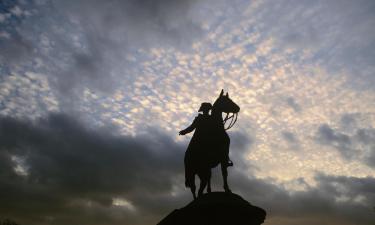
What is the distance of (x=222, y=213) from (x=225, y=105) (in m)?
3.71

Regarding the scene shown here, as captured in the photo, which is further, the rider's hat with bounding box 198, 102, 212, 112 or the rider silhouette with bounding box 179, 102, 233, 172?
the rider's hat with bounding box 198, 102, 212, 112

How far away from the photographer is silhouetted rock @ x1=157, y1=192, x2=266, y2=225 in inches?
301

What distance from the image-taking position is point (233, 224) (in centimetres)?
767

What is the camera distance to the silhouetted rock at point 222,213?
765 cm

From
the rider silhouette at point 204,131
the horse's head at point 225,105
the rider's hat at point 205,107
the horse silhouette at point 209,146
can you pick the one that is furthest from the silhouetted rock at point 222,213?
Result: the rider's hat at point 205,107

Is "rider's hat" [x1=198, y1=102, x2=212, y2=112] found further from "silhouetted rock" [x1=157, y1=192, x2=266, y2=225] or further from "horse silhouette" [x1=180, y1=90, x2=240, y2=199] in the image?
"silhouetted rock" [x1=157, y1=192, x2=266, y2=225]

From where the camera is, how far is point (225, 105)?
10.3 meters

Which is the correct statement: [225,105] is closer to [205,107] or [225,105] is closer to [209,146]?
[205,107]

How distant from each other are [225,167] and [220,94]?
2.35 m

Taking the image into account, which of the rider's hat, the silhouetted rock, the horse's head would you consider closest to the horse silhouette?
the horse's head

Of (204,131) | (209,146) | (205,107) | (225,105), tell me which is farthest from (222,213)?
(205,107)

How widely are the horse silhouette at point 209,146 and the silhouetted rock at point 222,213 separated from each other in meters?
1.56

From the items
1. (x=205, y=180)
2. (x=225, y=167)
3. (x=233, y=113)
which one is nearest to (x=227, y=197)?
(x=225, y=167)

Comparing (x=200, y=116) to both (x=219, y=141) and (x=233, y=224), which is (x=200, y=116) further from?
(x=233, y=224)
